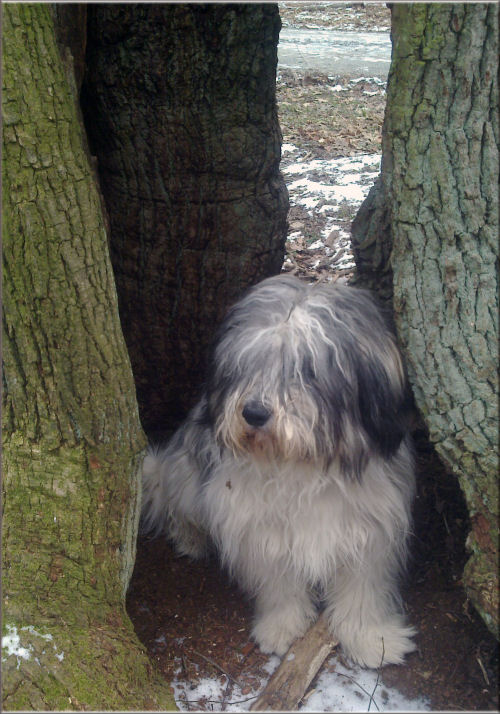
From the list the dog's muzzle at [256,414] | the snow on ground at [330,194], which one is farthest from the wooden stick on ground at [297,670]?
the snow on ground at [330,194]

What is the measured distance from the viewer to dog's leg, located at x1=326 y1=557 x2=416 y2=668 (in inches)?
116

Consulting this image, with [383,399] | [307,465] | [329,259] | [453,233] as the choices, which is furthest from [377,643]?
[329,259]

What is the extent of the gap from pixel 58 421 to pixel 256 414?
0.68 m

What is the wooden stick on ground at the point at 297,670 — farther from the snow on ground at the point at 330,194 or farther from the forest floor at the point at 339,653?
Answer: the snow on ground at the point at 330,194

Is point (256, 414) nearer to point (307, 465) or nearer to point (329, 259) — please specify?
point (307, 465)

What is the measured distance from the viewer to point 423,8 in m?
2.26

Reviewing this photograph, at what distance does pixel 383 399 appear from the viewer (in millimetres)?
2676

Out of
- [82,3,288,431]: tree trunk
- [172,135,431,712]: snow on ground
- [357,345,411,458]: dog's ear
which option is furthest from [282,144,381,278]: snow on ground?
[357,345,411,458]: dog's ear

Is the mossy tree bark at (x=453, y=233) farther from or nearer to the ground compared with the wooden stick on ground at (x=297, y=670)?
farther from the ground

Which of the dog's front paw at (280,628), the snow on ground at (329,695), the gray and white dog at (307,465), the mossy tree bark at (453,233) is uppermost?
the mossy tree bark at (453,233)

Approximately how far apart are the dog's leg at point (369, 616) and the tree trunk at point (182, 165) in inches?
51.7

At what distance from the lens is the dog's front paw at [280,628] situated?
3.04 metres

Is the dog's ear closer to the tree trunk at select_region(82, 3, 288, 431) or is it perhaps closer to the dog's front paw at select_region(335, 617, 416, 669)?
the dog's front paw at select_region(335, 617, 416, 669)

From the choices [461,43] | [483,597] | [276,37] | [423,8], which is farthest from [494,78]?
[483,597]
